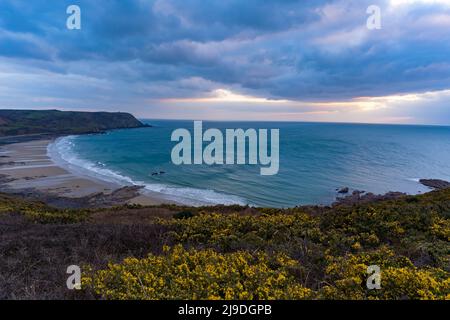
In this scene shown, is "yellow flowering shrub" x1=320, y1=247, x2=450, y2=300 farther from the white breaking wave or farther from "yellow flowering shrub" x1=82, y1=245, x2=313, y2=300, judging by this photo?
the white breaking wave

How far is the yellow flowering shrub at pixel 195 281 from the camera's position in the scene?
445 centimetres

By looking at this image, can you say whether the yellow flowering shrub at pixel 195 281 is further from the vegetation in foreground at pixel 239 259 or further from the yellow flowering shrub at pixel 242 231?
the yellow flowering shrub at pixel 242 231

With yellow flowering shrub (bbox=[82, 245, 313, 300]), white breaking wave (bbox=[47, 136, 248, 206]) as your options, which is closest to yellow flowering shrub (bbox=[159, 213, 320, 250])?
yellow flowering shrub (bbox=[82, 245, 313, 300])

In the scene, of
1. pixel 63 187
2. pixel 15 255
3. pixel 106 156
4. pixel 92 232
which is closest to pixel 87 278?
pixel 15 255

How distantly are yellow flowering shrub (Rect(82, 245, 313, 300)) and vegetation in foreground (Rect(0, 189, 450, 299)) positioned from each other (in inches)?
0.7

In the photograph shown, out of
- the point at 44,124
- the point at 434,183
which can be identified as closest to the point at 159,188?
the point at 434,183

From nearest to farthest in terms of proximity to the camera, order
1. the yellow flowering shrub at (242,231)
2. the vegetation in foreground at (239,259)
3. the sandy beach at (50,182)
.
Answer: the vegetation in foreground at (239,259)
the yellow flowering shrub at (242,231)
the sandy beach at (50,182)

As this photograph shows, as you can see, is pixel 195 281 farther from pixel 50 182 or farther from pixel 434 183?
pixel 434 183

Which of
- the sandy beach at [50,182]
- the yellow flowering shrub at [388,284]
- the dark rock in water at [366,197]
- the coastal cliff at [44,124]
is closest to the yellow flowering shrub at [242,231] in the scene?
the yellow flowering shrub at [388,284]

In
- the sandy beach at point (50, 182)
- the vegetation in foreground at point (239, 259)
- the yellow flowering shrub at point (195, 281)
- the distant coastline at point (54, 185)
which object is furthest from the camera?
the sandy beach at point (50, 182)

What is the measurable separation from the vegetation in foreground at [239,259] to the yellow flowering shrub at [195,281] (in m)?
0.02

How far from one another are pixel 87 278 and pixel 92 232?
409cm

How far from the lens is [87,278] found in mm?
4902
